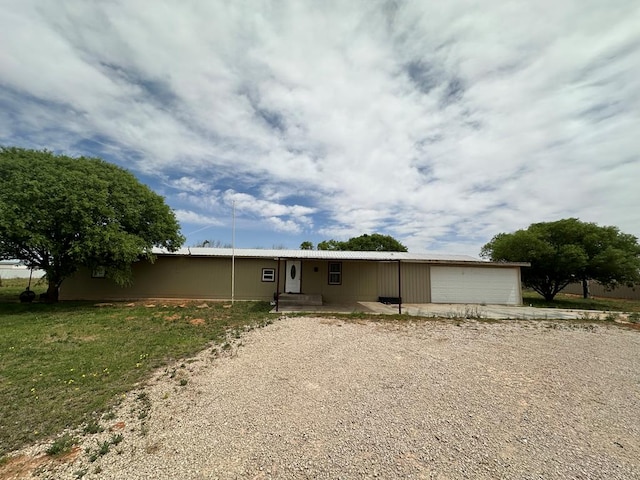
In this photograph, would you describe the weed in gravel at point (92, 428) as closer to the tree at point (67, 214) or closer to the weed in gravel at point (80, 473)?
the weed in gravel at point (80, 473)

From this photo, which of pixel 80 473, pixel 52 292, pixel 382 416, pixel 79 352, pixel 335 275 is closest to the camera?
pixel 80 473

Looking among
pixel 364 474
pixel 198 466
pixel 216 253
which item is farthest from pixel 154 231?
pixel 364 474

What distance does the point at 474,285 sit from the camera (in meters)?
16.2

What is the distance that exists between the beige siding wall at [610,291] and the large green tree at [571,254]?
3731 mm

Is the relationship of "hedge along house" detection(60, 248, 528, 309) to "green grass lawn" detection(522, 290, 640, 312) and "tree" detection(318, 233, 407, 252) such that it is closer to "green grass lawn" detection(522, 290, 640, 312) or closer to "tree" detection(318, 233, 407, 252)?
"green grass lawn" detection(522, 290, 640, 312)

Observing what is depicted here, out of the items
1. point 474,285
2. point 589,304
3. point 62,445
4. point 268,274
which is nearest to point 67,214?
point 268,274

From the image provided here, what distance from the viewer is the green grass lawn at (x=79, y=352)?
12.5 ft

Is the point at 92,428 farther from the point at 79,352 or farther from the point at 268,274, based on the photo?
the point at 268,274

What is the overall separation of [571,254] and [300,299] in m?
16.1

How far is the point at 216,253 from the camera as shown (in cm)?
1587

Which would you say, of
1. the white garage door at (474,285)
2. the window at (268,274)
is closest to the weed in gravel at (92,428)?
the window at (268,274)

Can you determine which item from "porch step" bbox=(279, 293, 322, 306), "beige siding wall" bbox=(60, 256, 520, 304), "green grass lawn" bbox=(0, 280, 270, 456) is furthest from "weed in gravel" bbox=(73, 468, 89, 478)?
"beige siding wall" bbox=(60, 256, 520, 304)

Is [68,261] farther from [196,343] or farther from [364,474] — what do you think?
[364,474]

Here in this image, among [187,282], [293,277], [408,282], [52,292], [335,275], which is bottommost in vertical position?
[52,292]
